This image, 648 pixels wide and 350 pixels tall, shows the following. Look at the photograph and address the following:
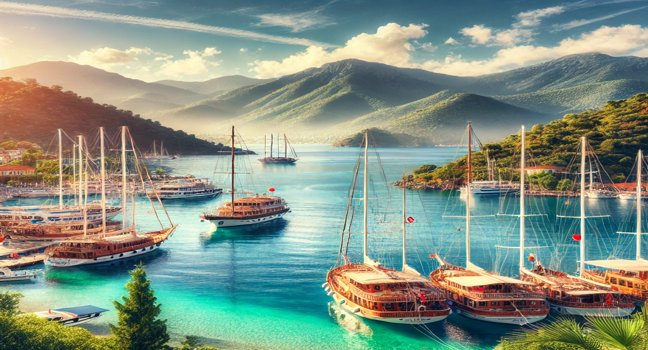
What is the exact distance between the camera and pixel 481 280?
114ft

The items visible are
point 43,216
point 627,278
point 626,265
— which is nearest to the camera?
point 627,278

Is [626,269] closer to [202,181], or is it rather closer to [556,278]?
[556,278]

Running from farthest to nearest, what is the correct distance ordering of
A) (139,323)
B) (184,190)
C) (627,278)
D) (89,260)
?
(184,190) < (89,260) < (627,278) < (139,323)

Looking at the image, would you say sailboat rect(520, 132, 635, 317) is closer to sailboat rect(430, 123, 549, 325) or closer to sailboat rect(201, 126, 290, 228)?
sailboat rect(430, 123, 549, 325)

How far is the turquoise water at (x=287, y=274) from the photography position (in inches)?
1289

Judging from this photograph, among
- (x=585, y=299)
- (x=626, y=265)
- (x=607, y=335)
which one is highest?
(x=607, y=335)

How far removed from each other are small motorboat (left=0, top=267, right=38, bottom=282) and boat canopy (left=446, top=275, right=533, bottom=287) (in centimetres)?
3507

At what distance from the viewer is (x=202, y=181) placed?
120 meters

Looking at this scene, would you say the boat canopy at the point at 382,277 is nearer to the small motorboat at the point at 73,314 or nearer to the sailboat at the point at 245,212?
the small motorboat at the point at 73,314

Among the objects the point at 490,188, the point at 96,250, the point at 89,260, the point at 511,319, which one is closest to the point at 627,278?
the point at 511,319

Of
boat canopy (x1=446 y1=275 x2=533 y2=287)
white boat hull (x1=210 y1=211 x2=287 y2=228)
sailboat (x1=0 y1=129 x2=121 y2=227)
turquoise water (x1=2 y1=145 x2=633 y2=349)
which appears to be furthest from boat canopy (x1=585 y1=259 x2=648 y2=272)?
sailboat (x1=0 y1=129 x2=121 y2=227)

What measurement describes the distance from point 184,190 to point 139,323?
87362mm

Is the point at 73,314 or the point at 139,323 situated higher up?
the point at 139,323

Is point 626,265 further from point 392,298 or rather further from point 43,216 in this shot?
point 43,216
